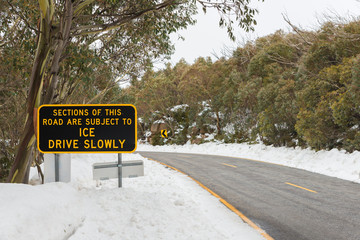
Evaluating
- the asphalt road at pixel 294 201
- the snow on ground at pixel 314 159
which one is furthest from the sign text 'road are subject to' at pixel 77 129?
the snow on ground at pixel 314 159

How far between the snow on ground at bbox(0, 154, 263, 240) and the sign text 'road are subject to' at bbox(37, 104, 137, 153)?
0.87 metres

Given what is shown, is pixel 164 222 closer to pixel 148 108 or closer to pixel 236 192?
pixel 236 192

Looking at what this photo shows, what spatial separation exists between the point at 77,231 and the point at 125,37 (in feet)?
29.3

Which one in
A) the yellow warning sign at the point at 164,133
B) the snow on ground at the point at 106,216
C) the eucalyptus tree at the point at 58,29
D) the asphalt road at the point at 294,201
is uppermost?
the eucalyptus tree at the point at 58,29

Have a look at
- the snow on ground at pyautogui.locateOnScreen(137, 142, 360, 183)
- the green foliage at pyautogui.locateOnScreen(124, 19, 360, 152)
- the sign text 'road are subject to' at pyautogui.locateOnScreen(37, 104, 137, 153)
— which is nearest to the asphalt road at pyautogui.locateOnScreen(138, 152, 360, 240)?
the snow on ground at pyautogui.locateOnScreen(137, 142, 360, 183)

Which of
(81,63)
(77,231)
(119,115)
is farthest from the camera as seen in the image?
(81,63)

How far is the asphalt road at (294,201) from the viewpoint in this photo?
5.50m

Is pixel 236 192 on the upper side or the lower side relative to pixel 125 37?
lower

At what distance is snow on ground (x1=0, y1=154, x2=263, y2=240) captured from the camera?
401 centimetres

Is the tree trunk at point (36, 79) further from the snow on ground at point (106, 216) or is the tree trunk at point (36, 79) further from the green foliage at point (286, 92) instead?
the green foliage at point (286, 92)

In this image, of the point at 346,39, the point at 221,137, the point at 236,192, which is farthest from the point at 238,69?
the point at 236,192

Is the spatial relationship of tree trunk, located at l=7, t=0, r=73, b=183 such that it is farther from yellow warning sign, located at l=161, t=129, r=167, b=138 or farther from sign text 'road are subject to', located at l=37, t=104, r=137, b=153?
yellow warning sign, located at l=161, t=129, r=167, b=138

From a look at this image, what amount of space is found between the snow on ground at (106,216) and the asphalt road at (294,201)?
2.32 ft

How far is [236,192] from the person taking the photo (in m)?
8.82
